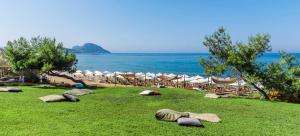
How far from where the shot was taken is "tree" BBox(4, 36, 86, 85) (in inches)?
1082

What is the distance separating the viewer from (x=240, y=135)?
11086 mm

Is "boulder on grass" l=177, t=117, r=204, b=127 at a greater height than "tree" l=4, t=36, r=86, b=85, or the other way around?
"tree" l=4, t=36, r=86, b=85

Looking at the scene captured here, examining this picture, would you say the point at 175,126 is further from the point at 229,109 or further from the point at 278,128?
the point at 229,109

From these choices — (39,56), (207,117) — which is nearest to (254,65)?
(207,117)

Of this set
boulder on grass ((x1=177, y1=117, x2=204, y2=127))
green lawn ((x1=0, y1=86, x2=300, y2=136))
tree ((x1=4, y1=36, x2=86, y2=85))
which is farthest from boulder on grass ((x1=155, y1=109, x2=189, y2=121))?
tree ((x1=4, y1=36, x2=86, y2=85))

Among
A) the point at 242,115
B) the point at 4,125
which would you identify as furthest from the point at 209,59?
the point at 4,125

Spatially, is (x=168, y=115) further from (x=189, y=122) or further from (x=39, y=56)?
(x=39, y=56)

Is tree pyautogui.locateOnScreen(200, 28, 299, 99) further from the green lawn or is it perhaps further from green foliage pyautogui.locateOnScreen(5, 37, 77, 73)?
green foliage pyautogui.locateOnScreen(5, 37, 77, 73)

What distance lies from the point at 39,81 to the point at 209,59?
14.9m

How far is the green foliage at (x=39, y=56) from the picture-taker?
90.1 feet

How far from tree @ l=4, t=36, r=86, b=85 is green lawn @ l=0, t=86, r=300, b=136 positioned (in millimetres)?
11165

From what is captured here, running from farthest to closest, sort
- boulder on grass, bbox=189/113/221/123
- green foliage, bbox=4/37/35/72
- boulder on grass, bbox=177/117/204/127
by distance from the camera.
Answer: green foliage, bbox=4/37/35/72
boulder on grass, bbox=189/113/221/123
boulder on grass, bbox=177/117/204/127

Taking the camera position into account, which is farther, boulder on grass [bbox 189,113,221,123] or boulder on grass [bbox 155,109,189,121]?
boulder on grass [bbox 189,113,221,123]

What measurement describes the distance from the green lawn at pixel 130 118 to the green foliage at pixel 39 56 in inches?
440
